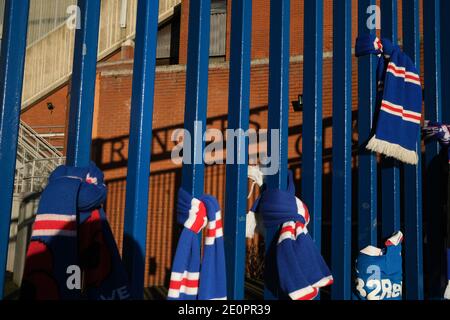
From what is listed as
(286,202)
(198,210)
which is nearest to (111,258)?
(198,210)

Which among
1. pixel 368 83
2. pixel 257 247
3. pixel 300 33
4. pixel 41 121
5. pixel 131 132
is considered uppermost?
pixel 300 33

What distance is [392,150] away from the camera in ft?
8.48

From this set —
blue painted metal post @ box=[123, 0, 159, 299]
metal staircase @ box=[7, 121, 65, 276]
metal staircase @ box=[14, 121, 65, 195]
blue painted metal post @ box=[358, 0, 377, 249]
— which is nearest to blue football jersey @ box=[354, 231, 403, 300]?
blue painted metal post @ box=[358, 0, 377, 249]

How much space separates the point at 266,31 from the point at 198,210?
427 inches

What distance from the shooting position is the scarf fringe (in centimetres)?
255

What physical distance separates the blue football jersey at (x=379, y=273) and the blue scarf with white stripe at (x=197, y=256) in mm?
1106

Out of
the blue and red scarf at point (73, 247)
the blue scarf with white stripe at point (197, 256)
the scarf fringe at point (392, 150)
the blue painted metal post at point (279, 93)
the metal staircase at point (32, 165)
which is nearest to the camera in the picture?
the blue and red scarf at point (73, 247)

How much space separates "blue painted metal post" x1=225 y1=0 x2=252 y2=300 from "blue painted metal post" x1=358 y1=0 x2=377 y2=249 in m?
0.97

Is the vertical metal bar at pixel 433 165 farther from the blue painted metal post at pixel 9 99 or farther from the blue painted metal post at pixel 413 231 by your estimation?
the blue painted metal post at pixel 9 99

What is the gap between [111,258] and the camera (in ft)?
5.59

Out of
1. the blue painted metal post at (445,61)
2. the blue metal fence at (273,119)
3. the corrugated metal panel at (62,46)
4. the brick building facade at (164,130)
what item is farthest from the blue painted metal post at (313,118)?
the corrugated metal panel at (62,46)

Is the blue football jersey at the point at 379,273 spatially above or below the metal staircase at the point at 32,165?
below

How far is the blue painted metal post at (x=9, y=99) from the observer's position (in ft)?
5.57
